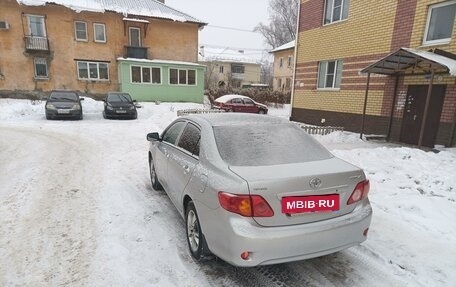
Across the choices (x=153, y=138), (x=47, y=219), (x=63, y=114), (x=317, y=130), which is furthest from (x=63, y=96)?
(x=47, y=219)

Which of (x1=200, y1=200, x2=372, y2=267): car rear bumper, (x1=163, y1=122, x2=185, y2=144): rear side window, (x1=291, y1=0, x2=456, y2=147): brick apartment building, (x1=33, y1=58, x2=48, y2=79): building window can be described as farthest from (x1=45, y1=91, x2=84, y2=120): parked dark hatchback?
(x1=200, y1=200, x2=372, y2=267): car rear bumper

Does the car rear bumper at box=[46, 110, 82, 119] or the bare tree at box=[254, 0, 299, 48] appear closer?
the car rear bumper at box=[46, 110, 82, 119]

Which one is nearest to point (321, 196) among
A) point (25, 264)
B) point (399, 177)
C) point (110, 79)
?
point (25, 264)

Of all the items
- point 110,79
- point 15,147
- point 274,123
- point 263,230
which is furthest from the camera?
point 110,79

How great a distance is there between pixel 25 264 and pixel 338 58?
13.4m

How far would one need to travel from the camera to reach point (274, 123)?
3754 mm

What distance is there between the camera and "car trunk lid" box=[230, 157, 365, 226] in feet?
8.36

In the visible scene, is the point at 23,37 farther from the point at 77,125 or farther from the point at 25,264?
the point at 25,264

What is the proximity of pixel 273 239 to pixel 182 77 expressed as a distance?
23732mm

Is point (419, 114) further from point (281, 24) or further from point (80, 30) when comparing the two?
point (281, 24)

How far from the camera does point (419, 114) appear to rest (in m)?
10.0

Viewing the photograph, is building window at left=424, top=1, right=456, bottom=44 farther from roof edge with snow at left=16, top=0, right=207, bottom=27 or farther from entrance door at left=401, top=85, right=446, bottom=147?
roof edge with snow at left=16, top=0, right=207, bottom=27

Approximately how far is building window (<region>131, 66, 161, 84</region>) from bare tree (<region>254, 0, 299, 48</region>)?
107ft

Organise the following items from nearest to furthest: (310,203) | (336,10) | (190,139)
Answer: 1. (310,203)
2. (190,139)
3. (336,10)
